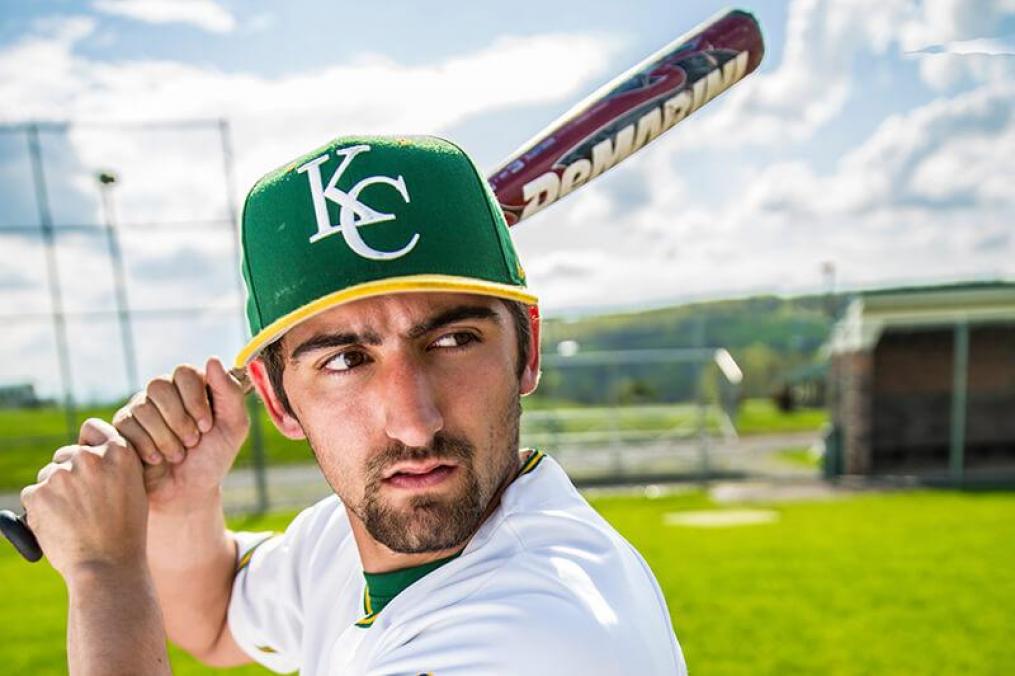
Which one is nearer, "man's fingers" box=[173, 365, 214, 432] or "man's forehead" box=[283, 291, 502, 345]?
"man's forehead" box=[283, 291, 502, 345]

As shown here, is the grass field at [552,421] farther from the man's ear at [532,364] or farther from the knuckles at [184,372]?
the man's ear at [532,364]

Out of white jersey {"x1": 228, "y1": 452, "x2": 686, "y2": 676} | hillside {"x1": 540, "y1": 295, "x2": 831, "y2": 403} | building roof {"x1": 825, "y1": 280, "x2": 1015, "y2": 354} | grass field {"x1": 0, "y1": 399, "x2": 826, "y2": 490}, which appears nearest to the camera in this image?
white jersey {"x1": 228, "y1": 452, "x2": 686, "y2": 676}

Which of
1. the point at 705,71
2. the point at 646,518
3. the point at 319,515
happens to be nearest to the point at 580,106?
the point at 705,71

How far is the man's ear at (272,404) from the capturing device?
1.29 meters

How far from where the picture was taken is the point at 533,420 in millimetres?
13641

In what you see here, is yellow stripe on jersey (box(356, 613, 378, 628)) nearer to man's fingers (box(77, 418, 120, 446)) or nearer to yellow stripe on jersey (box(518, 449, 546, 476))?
yellow stripe on jersey (box(518, 449, 546, 476))

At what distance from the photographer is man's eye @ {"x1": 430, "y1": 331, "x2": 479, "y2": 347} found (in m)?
1.10

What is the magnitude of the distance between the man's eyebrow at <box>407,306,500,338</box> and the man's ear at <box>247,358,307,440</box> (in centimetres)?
33

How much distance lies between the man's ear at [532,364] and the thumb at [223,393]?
645 mm

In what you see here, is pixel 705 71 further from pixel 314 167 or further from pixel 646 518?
pixel 646 518

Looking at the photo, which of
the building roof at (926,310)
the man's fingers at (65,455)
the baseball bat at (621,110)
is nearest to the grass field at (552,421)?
the building roof at (926,310)

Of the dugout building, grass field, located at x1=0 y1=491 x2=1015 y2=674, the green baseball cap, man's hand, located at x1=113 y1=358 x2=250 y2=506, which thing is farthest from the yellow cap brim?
the dugout building

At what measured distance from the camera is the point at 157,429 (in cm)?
143

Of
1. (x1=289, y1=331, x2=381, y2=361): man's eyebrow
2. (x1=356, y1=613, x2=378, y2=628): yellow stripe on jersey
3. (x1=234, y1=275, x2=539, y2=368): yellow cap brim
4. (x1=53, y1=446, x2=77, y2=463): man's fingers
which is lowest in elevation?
(x1=356, y1=613, x2=378, y2=628): yellow stripe on jersey
